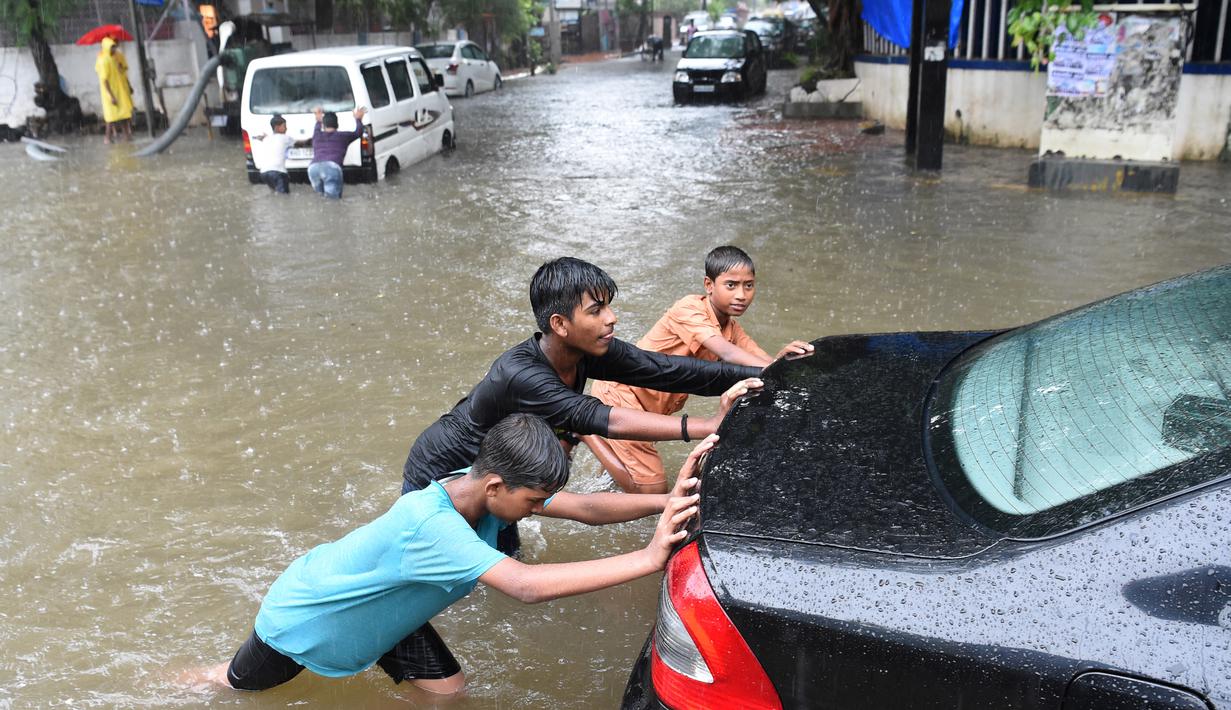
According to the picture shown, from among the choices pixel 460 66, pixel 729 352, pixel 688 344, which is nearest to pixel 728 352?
pixel 729 352

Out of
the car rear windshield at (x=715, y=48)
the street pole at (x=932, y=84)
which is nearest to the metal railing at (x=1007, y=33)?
the street pole at (x=932, y=84)

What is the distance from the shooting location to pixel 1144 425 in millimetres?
2137

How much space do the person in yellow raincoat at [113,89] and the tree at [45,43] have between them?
141 cm

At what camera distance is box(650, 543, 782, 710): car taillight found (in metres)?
2.04

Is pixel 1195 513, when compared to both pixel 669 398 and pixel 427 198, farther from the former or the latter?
pixel 427 198

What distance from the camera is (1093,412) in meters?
2.28

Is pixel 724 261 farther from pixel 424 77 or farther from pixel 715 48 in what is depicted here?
pixel 715 48

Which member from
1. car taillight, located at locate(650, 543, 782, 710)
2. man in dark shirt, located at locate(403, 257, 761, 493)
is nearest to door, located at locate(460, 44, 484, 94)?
man in dark shirt, located at locate(403, 257, 761, 493)

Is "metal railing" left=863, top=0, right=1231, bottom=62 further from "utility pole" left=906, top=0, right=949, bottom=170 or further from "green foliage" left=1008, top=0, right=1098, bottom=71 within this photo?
"green foliage" left=1008, top=0, right=1098, bottom=71

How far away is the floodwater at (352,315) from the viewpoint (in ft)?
12.6

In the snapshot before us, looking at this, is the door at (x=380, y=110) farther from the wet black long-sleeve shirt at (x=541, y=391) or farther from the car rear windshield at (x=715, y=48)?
the car rear windshield at (x=715, y=48)

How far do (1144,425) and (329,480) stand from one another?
3803mm

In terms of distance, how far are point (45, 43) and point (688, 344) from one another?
19.0 m

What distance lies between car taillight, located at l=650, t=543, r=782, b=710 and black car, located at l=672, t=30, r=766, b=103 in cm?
2017
